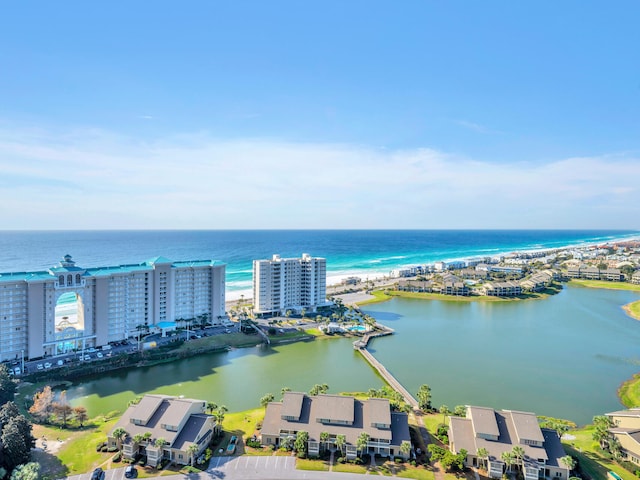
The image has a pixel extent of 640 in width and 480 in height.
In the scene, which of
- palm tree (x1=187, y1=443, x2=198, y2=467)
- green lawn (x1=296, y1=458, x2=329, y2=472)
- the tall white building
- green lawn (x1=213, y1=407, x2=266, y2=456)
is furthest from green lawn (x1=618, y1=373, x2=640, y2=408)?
the tall white building

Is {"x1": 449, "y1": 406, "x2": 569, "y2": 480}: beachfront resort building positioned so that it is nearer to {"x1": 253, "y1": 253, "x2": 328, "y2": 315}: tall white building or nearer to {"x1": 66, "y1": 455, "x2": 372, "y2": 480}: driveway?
{"x1": 66, "y1": 455, "x2": 372, "y2": 480}: driveway

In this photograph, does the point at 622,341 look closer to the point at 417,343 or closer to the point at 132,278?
the point at 417,343

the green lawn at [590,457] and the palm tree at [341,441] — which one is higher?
the palm tree at [341,441]

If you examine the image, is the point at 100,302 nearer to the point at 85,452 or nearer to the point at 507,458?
the point at 85,452

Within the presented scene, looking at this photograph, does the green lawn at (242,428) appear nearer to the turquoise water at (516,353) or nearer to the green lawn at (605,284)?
the turquoise water at (516,353)

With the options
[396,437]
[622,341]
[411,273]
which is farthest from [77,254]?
[622,341]

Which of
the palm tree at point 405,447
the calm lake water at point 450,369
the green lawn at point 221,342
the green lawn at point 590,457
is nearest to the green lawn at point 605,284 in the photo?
the calm lake water at point 450,369

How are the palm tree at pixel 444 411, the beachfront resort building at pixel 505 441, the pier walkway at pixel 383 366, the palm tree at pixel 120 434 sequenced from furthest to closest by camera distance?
the pier walkway at pixel 383 366
the palm tree at pixel 444 411
the palm tree at pixel 120 434
the beachfront resort building at pixel 505 441
